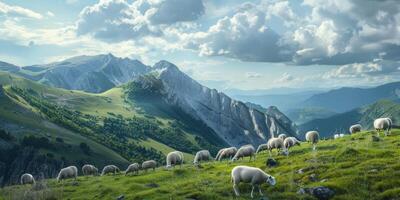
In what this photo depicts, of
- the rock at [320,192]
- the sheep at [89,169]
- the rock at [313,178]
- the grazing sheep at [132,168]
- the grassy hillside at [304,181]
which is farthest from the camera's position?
the sheep at [89,169]

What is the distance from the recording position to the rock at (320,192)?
104 feet

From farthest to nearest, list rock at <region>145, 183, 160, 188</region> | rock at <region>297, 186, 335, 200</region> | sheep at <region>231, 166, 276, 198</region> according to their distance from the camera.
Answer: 1. rock at <region>145, 183, 160, 188</region>
2. sheep at <region>231, 166, 276, 198</region>
3. rock at <region>297, 186, 335, 200</region>

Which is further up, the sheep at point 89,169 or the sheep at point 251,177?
the sheep at point 251,177

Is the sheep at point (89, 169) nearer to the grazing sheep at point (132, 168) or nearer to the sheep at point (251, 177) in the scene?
the grazing sheep at point (132, 168)

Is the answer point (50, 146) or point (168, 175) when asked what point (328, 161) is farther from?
point (50, 146)

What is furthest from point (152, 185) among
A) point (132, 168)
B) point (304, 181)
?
point (132, 168)

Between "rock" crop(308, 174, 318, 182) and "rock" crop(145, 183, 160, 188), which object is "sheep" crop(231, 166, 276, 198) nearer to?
"rock" crop(308, 174, 318, 182)

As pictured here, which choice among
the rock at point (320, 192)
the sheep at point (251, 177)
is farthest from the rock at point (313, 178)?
the rock at point (320, 192)

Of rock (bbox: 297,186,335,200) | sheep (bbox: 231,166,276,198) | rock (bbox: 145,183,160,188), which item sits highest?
sheep (bbox: 231,166,276,198)

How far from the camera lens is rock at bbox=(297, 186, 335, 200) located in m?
31.7

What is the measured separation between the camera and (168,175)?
53.6 m

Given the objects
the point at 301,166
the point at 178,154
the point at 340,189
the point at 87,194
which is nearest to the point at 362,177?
the point at 340,189

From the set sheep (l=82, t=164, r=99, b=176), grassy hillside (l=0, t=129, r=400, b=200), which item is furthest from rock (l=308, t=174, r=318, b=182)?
sheep (l=82, t=164, r=99, b=176)

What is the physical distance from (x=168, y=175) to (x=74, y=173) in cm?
2067
